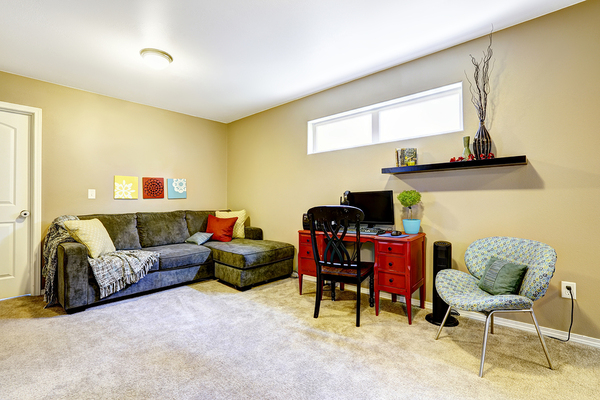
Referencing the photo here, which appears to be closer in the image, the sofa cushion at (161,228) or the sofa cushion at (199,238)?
the sofa cushion at (161,228)

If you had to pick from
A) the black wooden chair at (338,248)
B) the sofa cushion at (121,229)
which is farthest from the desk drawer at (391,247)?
the sofa cushion at (121,229)

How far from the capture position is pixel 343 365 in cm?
183

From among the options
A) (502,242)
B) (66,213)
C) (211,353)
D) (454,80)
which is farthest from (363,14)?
(66,213)

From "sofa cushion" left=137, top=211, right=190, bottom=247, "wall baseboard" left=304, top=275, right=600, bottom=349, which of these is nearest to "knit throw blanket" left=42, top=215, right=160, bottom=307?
"sofa cushion" left=137, top=211, right=190, bottom=247

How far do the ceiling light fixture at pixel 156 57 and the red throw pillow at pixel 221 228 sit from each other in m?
2.25

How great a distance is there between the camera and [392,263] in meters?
2.55

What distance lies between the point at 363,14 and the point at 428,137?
4.22 ft

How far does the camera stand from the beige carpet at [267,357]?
1596mm

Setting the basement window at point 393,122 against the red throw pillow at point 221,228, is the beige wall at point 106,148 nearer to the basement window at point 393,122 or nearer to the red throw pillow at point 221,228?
the red throw pillow at point 221,228

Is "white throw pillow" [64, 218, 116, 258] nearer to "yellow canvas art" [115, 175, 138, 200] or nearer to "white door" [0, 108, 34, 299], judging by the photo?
"white door" [0, 108, 34, 299]

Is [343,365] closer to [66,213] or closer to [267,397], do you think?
[267,397]

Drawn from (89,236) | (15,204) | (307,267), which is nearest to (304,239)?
(307,267)

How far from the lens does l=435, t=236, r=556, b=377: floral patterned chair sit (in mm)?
1700

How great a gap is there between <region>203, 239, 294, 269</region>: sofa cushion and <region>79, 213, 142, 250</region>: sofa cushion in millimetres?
908
